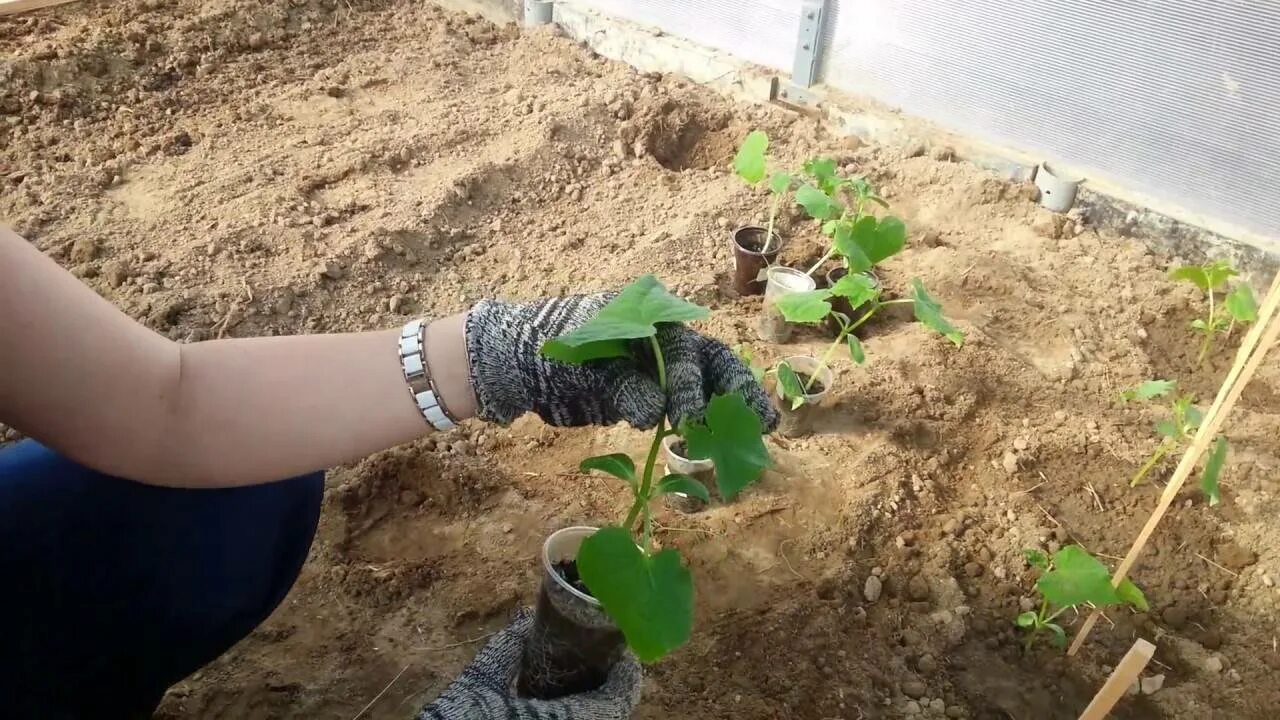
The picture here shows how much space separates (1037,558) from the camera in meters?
1.61

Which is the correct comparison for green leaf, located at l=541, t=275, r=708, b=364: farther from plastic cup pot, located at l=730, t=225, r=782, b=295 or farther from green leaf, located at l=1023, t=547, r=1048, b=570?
plastic cup pot, located at l=730, t=225, r=782, b=295

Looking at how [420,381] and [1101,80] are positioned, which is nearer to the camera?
[420,381]

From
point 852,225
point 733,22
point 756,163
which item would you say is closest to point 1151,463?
point 852,225

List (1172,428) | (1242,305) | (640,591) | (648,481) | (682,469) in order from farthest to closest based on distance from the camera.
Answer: (1242,305), (682,469), (1172,428), (648,481), (640,591)

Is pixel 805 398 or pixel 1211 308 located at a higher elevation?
pixel 1211 308

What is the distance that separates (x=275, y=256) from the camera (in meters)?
2.48

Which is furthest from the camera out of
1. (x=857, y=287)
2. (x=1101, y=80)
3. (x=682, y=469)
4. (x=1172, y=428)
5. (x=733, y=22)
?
(x=733, y=22)

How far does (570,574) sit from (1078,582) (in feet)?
2.81

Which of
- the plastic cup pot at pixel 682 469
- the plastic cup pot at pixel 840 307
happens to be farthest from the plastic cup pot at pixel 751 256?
the plastic cup pot at pixel 682 469

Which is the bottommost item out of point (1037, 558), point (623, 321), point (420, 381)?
point (1037, 558)

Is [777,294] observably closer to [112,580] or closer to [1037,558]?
[1037,558]

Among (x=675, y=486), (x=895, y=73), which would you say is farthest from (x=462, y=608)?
(x=895, y=73)

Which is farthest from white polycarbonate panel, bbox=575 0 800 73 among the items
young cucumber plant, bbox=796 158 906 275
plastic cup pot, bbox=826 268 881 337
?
plastic cup pot, bbox=826 268 881 337

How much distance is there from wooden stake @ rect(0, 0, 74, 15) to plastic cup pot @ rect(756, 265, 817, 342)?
3352mm
